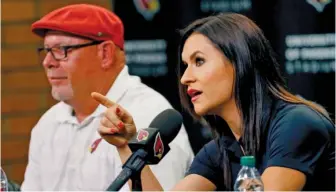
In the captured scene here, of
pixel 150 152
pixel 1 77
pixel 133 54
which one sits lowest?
pixel 1 77

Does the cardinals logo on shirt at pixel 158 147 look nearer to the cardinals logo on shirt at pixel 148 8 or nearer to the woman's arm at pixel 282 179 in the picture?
the woman's arm at pixel 282 179

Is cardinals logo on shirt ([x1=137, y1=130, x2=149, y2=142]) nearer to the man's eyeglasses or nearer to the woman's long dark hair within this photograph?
the woman's long dark hair

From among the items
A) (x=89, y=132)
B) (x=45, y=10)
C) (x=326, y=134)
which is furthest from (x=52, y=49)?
(x=326, y=134)

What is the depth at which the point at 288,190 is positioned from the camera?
8.01 ft

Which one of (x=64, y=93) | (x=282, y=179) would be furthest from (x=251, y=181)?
(x=64, y=93)

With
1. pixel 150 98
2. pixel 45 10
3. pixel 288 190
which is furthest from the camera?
pixel 45 10

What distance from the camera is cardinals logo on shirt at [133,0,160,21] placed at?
3820 mm

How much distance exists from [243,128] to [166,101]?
0.92 metres

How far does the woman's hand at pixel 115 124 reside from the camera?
2455 mm

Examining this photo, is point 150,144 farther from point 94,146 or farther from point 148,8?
point 148,8

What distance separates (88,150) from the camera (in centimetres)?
351

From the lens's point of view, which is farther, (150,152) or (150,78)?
(150,78)

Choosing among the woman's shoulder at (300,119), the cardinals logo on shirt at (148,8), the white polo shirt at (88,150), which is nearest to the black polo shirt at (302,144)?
the woman's shoulder at (300,119)

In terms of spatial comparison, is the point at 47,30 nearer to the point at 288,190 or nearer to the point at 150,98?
the point at 150,98
